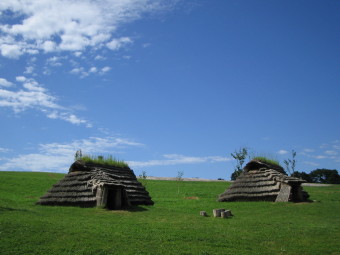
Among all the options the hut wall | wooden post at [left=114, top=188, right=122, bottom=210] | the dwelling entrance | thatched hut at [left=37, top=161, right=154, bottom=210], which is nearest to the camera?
wooden post at [left=114, top=188, right=122, bottom=210]

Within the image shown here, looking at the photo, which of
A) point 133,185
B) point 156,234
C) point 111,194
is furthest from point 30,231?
point 133,185

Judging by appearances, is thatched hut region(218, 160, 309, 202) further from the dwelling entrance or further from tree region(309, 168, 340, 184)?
tree region(309, 168, 340, 184)

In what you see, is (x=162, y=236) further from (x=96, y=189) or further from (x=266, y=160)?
(x=266, y=160)

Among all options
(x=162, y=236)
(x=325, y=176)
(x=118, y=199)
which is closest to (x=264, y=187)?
(x=118, y=199)

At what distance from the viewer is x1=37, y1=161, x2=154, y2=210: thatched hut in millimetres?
23031

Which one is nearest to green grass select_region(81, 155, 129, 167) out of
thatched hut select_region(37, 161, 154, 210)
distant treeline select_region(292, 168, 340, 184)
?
thatched hut select_region(37, 161, 154, 210)

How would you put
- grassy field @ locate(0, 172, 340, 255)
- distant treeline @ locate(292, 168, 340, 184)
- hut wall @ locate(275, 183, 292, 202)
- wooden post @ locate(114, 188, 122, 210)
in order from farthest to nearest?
distant treeline @ locate(292, 168, 340, 184), hut wall @ locate(275, 183, 292, 202), wooden post @ locate(114, 188, 122, 210), grassy field @ locate(0, 172, 340, 255)

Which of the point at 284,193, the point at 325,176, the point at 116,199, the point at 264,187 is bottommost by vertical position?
the point at 116,199

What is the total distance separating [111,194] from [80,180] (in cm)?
299

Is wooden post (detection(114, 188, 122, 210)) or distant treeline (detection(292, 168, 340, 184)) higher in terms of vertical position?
distant treeline (detection(292, 168, 340, 184))

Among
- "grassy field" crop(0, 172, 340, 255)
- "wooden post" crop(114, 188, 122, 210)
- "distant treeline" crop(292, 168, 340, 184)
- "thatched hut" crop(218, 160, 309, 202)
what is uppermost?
"distant treeline" crop(292, 168, 340, 184)

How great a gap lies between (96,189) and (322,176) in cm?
6735

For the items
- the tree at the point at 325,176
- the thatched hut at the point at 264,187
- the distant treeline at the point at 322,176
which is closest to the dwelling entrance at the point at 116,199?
the thatched hut at the point at 264,187

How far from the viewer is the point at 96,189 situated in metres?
23.5
